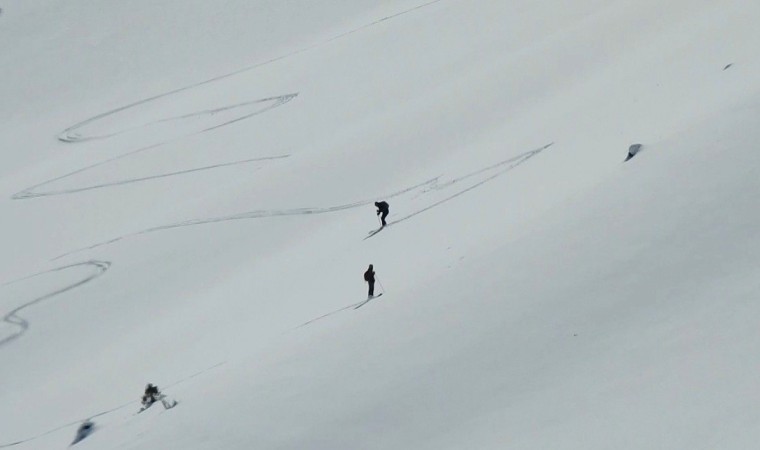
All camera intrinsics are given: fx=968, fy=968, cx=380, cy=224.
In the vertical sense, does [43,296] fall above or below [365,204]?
above

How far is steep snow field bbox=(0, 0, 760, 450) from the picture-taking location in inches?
530

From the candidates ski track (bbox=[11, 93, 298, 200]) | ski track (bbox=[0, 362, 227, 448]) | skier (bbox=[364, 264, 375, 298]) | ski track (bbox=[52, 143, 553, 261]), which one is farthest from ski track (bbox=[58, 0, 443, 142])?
skier (bbox=[364, 264, 375, 298])

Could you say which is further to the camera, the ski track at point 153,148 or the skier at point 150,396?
the ski track at point 153,148

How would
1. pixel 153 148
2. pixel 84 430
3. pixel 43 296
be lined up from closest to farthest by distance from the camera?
pixel 84 430 < pixel 43 296 < pixel 153 148

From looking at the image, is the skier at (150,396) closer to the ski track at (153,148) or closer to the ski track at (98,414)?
the ski track at (98,414)

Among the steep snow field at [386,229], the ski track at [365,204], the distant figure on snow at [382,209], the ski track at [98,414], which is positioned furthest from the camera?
the ski track at [365,204]

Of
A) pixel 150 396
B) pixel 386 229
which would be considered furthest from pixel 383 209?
pixel 150 396

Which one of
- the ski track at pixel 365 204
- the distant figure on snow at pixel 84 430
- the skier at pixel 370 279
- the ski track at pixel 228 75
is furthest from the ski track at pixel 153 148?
the distant figure on snow at pixel 84 430

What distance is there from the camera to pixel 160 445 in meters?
15.1

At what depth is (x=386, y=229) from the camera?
2297cm

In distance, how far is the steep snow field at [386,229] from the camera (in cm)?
1346

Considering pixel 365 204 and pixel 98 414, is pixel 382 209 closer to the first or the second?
pixel 365 204

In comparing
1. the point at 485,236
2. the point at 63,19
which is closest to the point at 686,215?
the point at 485,236

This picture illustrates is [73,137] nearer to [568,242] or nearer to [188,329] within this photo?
[188,329]
